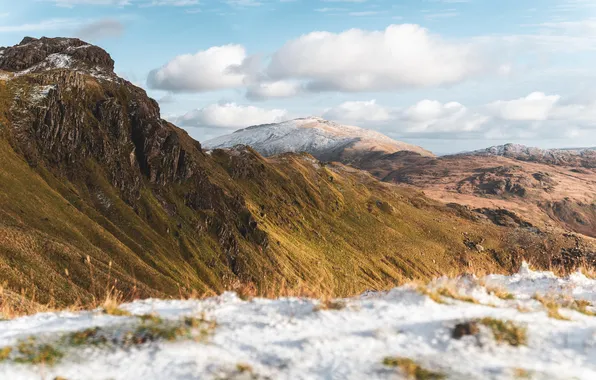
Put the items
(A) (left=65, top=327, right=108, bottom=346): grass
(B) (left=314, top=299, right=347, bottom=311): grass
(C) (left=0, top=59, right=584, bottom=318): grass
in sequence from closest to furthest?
(A) (left=65, top=327, right=108, bottom=346): grass < (B) (left=314, top=299, right=347, bottom=311): grass < (C) (left=0, top=59, right=584, bottom=318): grass

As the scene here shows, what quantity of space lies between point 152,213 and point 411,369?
9631cm

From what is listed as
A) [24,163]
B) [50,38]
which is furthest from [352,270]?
[50,38]

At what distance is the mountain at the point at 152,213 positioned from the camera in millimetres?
62625

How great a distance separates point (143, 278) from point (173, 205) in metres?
40.1

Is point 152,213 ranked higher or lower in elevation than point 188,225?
higher

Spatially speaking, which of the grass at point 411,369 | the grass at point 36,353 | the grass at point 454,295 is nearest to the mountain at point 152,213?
the grass at point 454,295

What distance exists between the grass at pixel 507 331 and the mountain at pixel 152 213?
119ft

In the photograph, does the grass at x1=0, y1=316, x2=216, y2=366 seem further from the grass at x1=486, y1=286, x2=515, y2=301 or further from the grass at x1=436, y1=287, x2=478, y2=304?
the grass at x1=486, y1=286, x2=515, y2=301

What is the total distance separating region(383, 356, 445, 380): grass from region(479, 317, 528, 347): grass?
2015 millimetres

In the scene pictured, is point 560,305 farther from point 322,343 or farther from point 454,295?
point 322,343

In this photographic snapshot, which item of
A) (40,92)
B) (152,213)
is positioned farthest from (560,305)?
(40,92)

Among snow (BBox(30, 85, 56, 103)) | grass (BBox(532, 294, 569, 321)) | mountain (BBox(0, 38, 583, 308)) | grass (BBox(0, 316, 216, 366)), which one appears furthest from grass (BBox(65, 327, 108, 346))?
snow (BBox(30, 85, 56, 103))

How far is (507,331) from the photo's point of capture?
8469 mm

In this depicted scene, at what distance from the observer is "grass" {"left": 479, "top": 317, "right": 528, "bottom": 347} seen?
8242 millimetres
